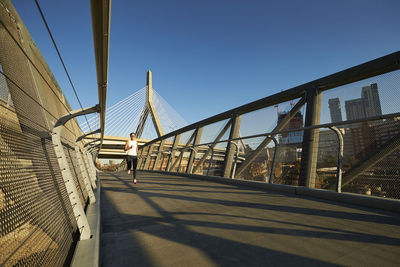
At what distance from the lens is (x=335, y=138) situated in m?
3.29

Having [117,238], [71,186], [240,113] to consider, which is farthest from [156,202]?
[240,113]

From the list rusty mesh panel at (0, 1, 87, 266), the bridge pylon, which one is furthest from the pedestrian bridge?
the bridge pylon

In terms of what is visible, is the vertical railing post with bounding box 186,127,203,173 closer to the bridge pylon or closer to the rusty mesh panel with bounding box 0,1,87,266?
the rusty mesh panel with bounding box 0,1,87,266

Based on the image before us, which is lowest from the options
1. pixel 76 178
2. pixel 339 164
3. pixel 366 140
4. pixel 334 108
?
pixel 76 178

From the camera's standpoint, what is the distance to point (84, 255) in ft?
4.05

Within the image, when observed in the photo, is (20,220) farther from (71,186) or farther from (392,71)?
(392,71)

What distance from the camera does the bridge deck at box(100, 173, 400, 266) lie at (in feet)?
4.40

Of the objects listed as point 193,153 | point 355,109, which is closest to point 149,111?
point 193,153

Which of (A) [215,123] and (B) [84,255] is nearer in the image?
(B) [84,255]

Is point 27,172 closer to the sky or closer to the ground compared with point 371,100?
closer to the ground

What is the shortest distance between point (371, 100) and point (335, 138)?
3.27ft

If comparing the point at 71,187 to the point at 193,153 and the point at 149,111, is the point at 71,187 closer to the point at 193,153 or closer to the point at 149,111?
the point at 193,153

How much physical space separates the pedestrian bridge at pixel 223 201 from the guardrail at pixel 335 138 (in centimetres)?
2

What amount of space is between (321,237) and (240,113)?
506 cm
